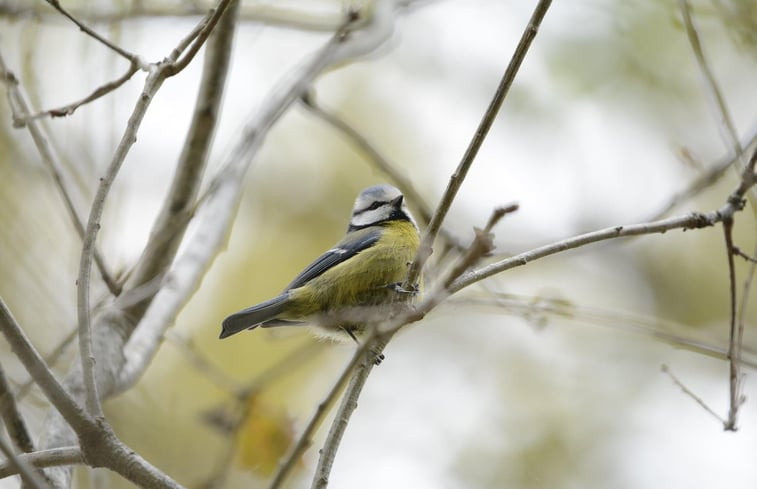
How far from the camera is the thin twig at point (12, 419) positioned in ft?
8.16

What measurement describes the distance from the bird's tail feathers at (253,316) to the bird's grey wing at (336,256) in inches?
5.4

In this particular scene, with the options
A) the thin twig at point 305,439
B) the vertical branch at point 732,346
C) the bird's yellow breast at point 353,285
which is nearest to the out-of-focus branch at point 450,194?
the thin twig at point 305,439

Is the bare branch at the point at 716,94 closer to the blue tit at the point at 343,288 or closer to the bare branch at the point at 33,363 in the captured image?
the blue tit at the point at 343,288

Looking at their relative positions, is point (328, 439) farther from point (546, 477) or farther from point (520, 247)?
point (546, 477)

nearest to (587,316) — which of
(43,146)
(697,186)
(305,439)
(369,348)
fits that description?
(697,186)

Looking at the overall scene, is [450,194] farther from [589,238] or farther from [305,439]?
[305,439]

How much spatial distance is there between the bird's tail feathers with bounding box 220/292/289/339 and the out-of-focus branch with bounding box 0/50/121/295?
1.84 ft

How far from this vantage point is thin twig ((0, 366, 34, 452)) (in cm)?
249

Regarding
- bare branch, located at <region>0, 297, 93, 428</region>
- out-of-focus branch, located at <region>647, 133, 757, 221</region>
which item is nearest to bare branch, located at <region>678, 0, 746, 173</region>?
out-of-focus branch, located at <region>647, 133, 757, 221</region>

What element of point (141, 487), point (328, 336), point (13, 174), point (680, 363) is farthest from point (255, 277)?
point (141, 487)

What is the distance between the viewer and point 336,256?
3.85 metres

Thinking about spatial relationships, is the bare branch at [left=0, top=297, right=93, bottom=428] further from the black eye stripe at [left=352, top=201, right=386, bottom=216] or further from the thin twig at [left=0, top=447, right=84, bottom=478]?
the black eye stripe at [left=352, top=201, right=386, bottom=216]

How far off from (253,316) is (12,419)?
115cm

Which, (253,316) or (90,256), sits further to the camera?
(253,316)
